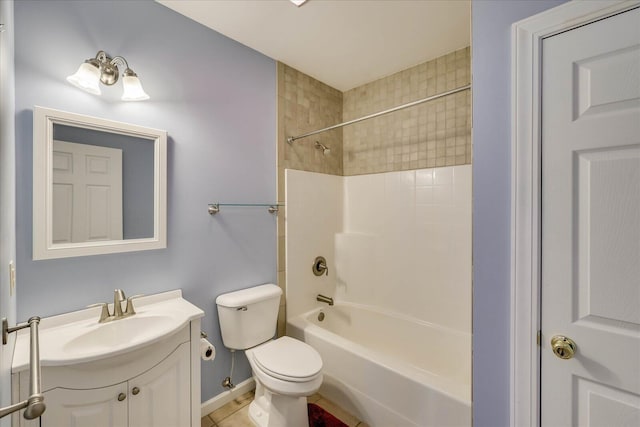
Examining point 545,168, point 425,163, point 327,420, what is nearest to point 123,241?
point 327,420

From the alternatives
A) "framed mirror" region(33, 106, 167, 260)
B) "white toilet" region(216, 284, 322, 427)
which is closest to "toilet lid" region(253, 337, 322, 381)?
"white toilet" region(216, 284, 322, 427)

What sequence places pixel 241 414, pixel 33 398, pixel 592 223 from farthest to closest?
1. pixel 241 414
2. pixel 592 223
3. pixel 33 398

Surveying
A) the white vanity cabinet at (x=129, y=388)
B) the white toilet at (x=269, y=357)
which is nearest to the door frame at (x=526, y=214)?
the white toilet at (x=269, y=357)

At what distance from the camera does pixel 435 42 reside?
1.96 metres

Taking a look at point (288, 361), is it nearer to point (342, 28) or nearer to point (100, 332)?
point (100, 332)

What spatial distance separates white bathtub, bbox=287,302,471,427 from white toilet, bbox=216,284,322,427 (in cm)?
27

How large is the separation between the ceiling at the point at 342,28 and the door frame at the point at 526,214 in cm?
86

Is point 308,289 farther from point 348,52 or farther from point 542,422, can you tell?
point 348,52

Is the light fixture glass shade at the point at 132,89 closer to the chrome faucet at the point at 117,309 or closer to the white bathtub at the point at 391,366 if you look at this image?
the chrome faucet at the point at 117,309

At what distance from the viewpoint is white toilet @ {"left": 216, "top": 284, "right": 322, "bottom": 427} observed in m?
1.51

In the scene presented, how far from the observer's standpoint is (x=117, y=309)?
1345mm

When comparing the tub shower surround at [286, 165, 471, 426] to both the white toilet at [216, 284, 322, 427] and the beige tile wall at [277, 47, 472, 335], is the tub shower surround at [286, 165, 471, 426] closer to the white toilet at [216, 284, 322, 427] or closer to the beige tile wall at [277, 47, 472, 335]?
the beige tile wall at [277, 47, 472, 335]

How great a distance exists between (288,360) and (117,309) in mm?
949

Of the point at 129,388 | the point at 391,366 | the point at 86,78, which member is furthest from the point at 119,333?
the point at 391,366
